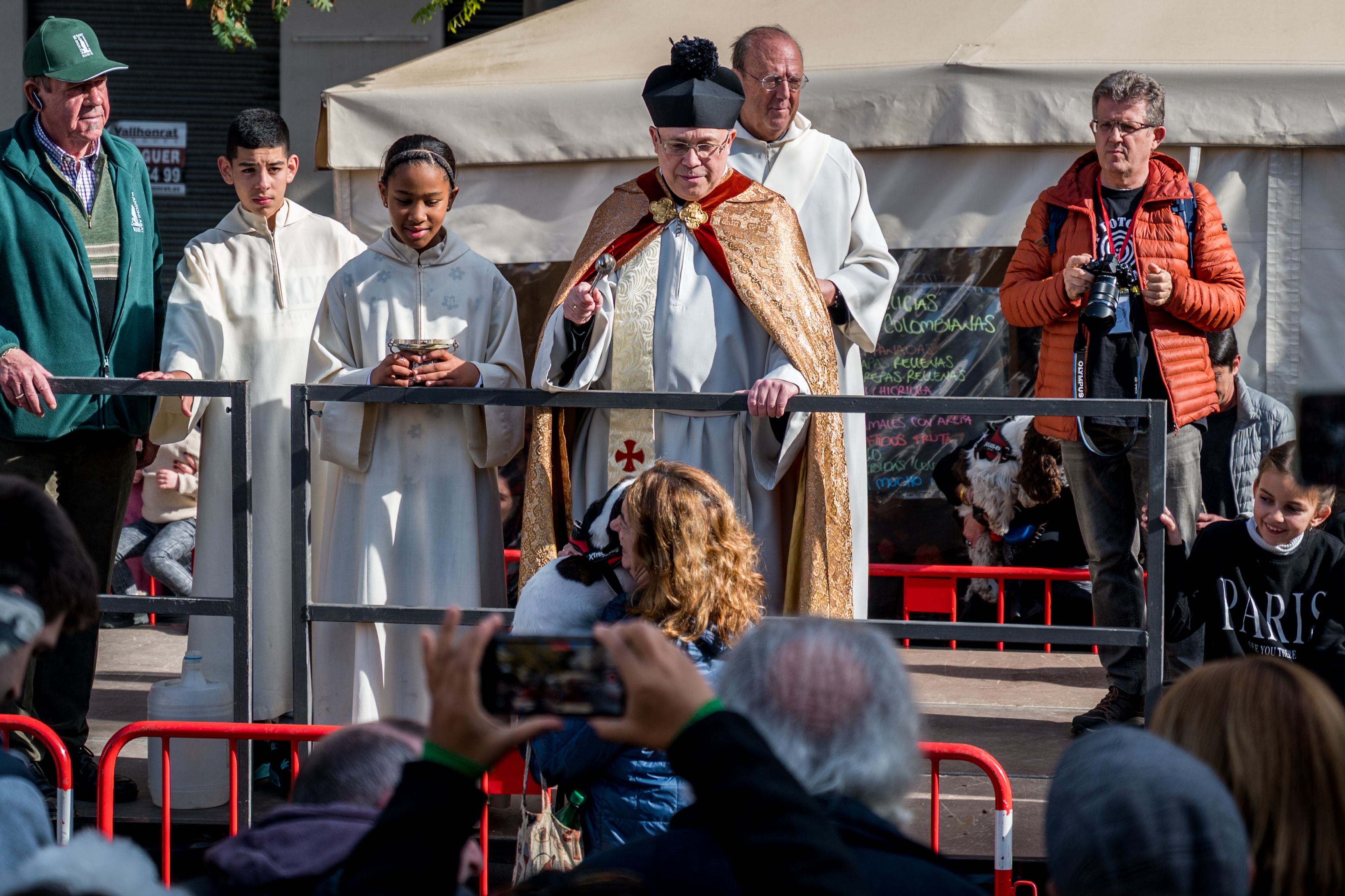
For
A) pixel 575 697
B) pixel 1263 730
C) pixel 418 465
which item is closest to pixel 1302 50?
pixel 418 465

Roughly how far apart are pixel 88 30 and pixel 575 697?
3.85m

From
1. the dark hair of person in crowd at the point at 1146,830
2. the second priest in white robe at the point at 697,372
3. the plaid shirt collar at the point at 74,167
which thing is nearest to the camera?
the dark hair of person in crowd at the point at 1146,830

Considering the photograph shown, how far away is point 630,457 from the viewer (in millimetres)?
4523

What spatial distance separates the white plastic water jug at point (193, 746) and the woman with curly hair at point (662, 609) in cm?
146

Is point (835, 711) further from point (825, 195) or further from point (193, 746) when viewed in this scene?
point (825, 195)

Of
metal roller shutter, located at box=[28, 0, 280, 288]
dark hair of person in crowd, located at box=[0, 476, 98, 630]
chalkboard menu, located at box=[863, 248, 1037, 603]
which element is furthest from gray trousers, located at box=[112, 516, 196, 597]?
dark hair of person in crowd, located at box=[0, 476, 98, 630]

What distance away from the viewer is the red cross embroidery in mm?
4516

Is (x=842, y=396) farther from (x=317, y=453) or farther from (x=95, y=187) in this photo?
(x=95, y=187)

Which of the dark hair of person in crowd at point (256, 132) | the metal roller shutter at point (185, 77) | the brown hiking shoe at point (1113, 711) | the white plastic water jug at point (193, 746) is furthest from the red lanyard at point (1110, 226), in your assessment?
the metal roller shutter at point (185, 77)

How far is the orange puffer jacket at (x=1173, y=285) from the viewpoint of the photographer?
4734 millimetres

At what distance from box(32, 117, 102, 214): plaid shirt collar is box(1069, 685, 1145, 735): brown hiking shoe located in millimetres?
3558

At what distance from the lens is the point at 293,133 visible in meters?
9.08

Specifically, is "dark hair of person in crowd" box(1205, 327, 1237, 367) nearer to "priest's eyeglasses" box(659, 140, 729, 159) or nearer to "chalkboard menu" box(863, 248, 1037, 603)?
"chalkboard menu" box(863, 248, 1037, 603)

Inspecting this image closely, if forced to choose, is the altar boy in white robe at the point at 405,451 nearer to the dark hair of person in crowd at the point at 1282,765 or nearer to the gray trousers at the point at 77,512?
the gray trousers at the point at 77,512
